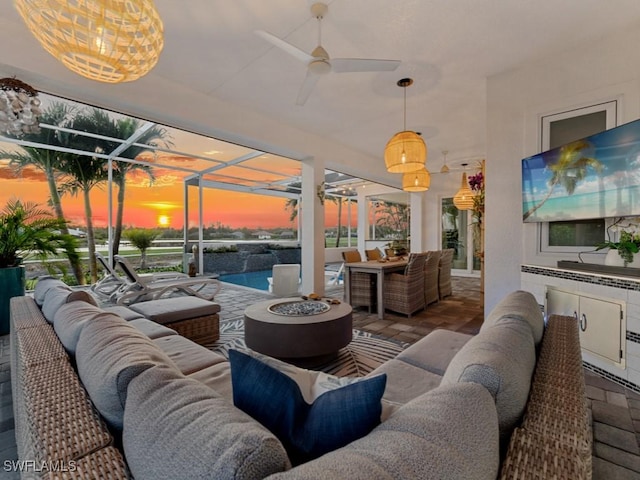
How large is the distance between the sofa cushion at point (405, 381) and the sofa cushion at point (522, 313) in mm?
390

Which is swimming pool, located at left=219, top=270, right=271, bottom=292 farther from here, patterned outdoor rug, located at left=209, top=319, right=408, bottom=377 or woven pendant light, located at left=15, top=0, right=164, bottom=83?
woven pendant light, located at left=15, top=0, right=164, bottom=83

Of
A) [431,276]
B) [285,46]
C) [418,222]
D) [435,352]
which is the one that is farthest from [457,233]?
[285,46]

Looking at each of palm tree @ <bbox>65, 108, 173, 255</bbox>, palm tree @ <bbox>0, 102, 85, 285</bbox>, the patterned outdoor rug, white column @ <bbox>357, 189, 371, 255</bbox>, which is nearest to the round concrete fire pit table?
the patterned outdoor rug

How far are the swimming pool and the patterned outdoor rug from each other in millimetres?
3984

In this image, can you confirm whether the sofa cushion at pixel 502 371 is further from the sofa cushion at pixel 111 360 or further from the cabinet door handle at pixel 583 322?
the cabinet door handle at pixel 583 322

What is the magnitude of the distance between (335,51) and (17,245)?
4.22 m

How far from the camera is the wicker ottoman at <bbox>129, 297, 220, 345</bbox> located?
2740 mm

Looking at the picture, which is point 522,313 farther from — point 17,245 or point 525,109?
point 17,245

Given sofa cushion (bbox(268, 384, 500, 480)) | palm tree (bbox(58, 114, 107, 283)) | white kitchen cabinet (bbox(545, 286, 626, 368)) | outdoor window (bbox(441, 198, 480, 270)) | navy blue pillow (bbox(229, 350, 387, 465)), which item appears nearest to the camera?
sofa cushion (bbox(268, 384, 500, 480))

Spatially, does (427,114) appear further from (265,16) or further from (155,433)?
(155,433)

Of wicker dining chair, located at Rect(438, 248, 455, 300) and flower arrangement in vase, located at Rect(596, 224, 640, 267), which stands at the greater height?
flower arrangement in vase, located at Rect(596, 224, 640, 267)

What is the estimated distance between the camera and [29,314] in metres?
1.84

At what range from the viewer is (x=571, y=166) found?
278 cm

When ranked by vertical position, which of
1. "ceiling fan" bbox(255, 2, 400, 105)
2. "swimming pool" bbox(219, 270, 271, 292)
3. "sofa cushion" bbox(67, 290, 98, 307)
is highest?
"ceiling fan" bbox(255, 2, 400, 105)
